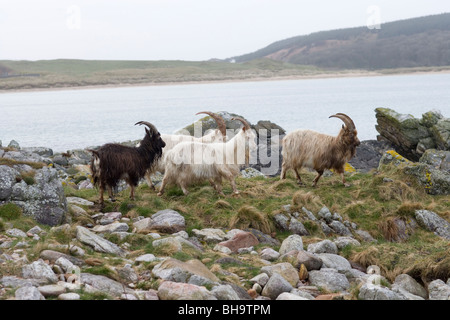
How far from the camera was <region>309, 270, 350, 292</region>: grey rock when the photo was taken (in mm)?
6879

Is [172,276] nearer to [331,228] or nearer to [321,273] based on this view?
[321,273]

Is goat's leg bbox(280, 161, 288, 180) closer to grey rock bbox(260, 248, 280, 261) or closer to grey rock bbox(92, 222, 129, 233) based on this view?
grey rock bbox(260, 248, 280, 261)

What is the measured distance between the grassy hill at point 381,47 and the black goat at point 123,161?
133421mm

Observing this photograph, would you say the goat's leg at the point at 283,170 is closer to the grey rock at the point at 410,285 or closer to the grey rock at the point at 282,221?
the grey rock at the point at 282,221

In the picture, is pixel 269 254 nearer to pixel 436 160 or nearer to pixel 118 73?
pixel 436 160

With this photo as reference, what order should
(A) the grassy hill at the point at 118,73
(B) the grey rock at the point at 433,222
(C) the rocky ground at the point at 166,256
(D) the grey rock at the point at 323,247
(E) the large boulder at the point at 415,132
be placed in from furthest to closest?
(A) the grassy hill at the point at 118,73
(E) the large boulder at the point at 415,132
(B) the grey rock at the point at 433,222
(D) the grey rock at the point at 323,247
(C) the rocky ground at the point at 166,256

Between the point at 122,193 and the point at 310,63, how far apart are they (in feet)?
501

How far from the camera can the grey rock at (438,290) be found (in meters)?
6.81

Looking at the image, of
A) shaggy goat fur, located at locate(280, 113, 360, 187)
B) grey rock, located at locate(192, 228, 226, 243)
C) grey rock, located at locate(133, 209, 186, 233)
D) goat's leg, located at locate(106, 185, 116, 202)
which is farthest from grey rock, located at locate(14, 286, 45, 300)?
shaggy goat fur, located at locate(280, 113, 360, 187)

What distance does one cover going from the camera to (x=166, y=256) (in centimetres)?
723

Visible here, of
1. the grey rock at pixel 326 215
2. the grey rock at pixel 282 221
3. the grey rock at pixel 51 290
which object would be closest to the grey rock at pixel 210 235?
the grey rock at pixel 282 221

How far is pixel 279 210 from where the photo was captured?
10.3m

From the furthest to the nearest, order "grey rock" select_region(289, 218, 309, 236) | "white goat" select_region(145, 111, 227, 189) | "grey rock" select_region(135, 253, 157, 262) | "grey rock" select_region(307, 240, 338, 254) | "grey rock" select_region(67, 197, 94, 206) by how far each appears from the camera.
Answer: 1. "white goat" select_region(145, 111, 227, 189)
2. "grey rock" select_region(67, 197, 94, 206)
3. "grey rock" select_region(289, 218, 309, 236)
4. "grey rock" select_region(307, 240, 338, 254)
5. "grey rock" select_region(135, 253, 157, 262)

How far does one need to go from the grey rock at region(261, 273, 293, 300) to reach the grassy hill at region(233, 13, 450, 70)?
450 feet
